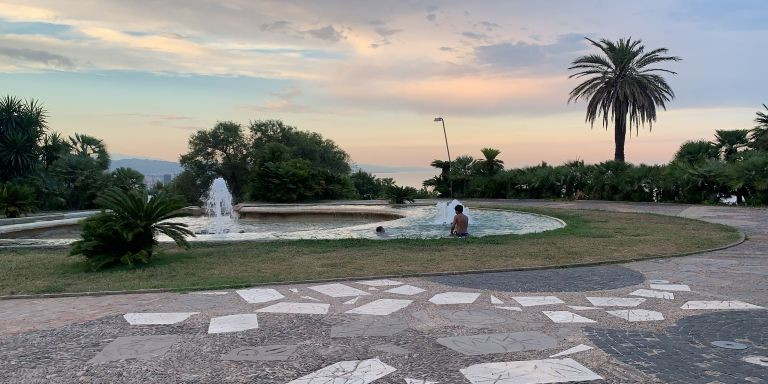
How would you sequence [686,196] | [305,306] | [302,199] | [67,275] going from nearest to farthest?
1. [305,306]
2. [67,275]
3. [686,196]
4. [302,199]

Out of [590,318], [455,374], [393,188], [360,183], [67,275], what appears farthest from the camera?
[360,183]

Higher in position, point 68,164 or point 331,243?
point 68,164

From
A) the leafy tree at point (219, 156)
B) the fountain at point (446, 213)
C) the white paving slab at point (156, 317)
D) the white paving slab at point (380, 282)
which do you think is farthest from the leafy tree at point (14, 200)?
the leafy tree at point (219, 156)

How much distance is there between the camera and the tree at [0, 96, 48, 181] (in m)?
24.1

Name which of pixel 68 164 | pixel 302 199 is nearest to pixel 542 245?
pixel 302 199

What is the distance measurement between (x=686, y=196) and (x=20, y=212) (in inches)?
939

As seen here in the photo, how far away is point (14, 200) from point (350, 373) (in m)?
17.6

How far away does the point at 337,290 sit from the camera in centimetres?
656

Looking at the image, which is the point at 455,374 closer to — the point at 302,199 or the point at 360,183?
the point at 302,199

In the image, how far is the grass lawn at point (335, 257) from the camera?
737 cm

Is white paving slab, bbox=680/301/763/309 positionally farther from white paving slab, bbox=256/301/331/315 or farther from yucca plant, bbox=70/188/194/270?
yucca plant, bbox=70/188/194/270

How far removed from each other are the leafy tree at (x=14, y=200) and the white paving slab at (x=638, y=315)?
1813 centimetres

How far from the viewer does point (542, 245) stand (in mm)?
10211

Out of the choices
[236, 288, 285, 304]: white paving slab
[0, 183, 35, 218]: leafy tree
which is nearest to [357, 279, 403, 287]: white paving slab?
[236, 288, 285, 304]: white paving slab
